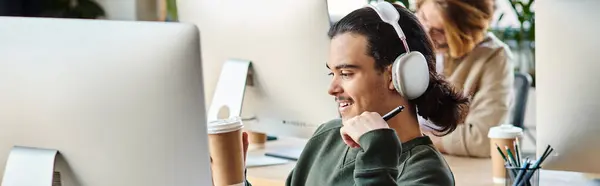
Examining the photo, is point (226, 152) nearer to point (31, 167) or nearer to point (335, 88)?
point (335, 88)

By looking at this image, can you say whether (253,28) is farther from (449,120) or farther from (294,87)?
(449,120)

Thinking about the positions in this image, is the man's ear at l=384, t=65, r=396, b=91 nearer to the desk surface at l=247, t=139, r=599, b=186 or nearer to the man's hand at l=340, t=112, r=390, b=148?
the man's hand at l=340, t=112, r=390, b=148

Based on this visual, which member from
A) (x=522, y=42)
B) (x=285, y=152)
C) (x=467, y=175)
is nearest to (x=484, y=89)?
(x=467, y=175)

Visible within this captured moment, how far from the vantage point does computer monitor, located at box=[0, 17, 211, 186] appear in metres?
1.06

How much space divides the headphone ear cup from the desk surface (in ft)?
1.60

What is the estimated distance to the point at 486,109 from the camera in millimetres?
2094

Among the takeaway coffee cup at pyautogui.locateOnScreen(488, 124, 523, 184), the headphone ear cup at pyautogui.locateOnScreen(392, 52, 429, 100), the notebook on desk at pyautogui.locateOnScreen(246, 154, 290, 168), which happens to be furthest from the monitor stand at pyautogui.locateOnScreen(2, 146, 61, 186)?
the takeaway coffee cup at pyautogui.locateOnScreen(488, 124, 523, 184)

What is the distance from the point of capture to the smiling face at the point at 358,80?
49.8 inches

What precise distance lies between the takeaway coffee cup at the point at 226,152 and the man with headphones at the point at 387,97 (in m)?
0.27

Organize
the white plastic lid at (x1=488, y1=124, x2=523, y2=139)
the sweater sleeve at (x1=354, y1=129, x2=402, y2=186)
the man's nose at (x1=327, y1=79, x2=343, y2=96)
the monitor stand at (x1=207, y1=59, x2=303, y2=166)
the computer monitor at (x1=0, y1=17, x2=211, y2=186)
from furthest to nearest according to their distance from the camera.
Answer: the monitor stand at (x1=207, y1=59, x2=303, y2=166) → the white plastic lid at (x1=488, y1=124, x2=523, y2=139) → the man's nose at (x1=327, y1=79, x2=343, y2=96) → the sweater sleeve at (x1=354, y1=129, x2=402, y2=186) → the computer monitor at (x1=0, y1=17, x2=211, y2=186)

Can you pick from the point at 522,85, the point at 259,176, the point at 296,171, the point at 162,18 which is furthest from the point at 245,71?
the point at 162,18

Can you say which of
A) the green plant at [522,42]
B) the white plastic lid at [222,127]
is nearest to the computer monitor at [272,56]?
the white plastic lid at [222,127]

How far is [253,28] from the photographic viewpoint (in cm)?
179

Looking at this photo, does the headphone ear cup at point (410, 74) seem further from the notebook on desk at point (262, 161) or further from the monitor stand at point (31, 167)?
the notebook on desk at point (262, 161)
